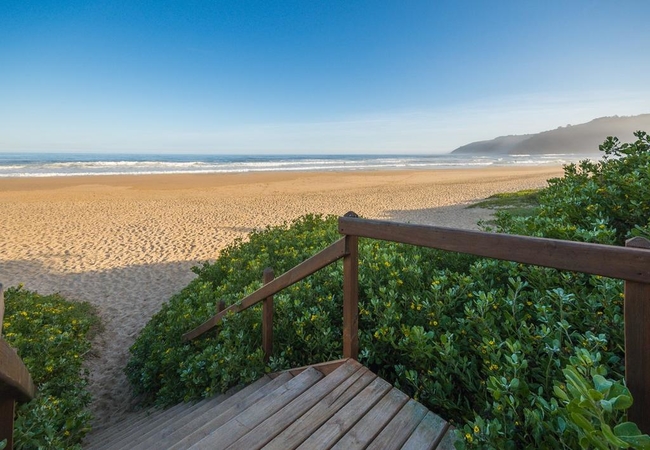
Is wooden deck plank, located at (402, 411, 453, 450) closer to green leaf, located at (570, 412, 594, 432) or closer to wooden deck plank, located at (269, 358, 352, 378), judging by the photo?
wooden deck plank, located at (269, 358, 352, 378)

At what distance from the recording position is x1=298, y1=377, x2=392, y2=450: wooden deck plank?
6.26 feet

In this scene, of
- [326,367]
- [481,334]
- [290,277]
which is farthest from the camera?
[290,277]

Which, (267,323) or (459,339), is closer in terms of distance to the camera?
(459,339)

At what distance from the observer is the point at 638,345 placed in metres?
1.38

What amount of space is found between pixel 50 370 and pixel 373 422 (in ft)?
10.2

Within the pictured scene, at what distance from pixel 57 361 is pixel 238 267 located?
2.21m

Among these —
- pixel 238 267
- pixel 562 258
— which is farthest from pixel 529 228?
pixel 238 267

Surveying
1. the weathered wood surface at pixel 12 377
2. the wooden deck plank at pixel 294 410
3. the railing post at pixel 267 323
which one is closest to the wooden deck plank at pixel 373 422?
the wooden deck plank at pixel 294 410

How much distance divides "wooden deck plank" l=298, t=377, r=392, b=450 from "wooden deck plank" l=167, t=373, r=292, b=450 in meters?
0.71

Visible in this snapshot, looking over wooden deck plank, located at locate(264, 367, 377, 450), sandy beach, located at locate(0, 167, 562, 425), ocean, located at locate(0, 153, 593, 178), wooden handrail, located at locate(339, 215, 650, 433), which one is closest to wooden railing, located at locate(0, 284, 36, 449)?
wooden deck plank, located at locate(264, 367, 377, 450)

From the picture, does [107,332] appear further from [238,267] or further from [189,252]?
[189,252]

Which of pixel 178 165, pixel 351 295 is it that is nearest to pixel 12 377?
pixel 351 295

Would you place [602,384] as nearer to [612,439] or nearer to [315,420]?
[612,439]

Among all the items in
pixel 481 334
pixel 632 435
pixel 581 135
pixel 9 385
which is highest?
pixel 581 135
